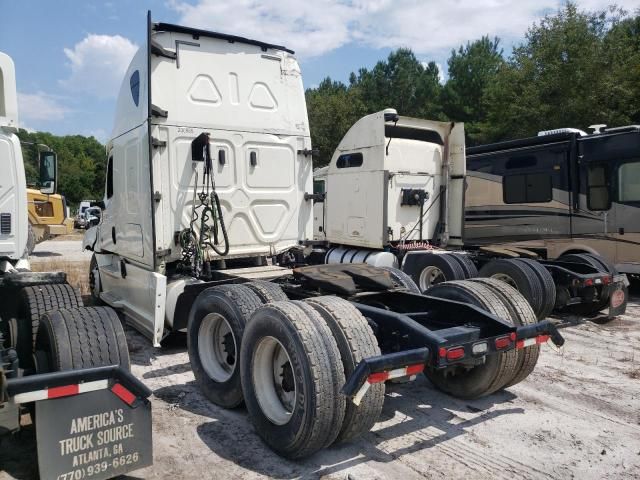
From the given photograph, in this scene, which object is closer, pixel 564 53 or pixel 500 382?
pixel 500 382

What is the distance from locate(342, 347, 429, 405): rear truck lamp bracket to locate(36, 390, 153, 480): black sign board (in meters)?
1.22

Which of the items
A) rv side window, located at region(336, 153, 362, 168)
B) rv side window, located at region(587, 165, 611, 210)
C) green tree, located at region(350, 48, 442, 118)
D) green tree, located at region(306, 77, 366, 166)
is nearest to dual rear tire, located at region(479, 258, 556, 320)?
rv side window, located at region(587, 165, 611, 210)

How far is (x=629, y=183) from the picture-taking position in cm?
900

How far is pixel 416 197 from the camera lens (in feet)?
32.3

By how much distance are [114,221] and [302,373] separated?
198 inches

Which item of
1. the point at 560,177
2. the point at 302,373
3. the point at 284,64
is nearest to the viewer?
the point at 302,373

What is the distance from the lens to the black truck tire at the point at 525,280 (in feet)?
22.9

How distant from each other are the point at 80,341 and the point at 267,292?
171cm

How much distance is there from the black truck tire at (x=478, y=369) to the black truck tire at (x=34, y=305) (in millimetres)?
2920

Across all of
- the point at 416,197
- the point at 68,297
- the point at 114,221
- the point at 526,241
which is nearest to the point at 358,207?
the point at 416,197

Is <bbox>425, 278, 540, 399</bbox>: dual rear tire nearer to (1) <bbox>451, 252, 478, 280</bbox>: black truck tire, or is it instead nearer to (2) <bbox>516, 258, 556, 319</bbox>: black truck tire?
(2) <bbox>516, 258, 556, 319</bbox>: black truck tire

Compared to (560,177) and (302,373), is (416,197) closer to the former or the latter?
(560,177)

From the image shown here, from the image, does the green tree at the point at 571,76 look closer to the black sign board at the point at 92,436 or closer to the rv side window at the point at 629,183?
the rv side window at the point at 629,183

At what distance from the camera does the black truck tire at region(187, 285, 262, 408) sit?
429cm
